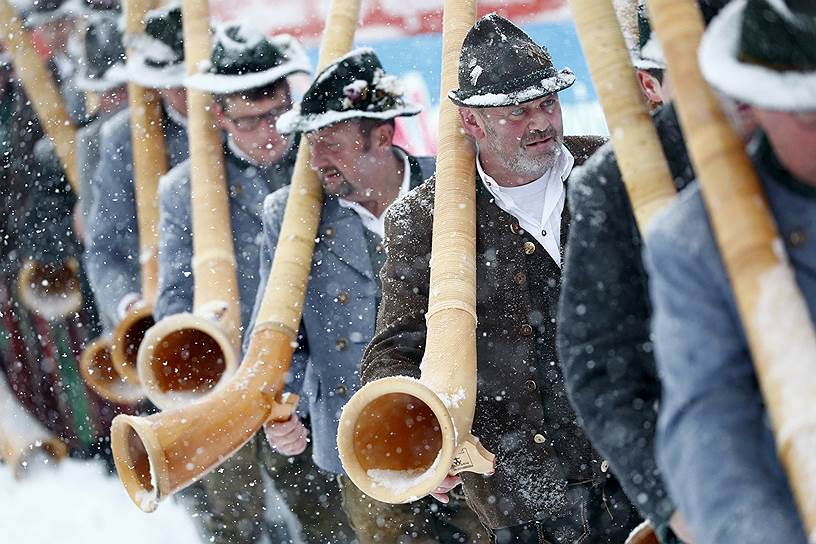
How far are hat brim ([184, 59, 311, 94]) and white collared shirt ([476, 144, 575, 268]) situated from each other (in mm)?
1753

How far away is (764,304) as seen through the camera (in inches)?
66.9

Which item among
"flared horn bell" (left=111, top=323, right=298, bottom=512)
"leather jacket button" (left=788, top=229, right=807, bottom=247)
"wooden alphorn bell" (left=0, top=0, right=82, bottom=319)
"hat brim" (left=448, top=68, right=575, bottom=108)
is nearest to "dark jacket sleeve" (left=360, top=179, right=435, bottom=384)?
"hat brim" (left=448, top=68, right=575, bottom=108)

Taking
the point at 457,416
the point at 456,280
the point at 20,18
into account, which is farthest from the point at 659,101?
the point at 20,18

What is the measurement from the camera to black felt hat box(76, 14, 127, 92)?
621 cm

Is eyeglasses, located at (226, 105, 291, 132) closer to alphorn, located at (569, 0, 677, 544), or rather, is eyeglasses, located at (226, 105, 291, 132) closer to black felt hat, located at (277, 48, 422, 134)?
black felt hat, located at (277, 48, 422, 134)

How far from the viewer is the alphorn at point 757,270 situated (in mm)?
1641

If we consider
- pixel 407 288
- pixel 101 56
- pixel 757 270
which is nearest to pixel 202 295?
pixel 407 288

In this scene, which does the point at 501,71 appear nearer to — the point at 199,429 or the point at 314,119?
the point at 314,119

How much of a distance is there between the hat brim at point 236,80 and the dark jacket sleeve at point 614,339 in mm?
2846

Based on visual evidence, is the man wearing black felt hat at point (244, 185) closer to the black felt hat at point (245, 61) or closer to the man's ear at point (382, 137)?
the black felt hat at point (245, 61)

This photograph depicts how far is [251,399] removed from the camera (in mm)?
3807

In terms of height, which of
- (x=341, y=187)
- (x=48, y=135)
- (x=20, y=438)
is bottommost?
(x=20, y=438)

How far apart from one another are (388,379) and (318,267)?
57.0 inches

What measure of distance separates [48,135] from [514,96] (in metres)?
3.71
